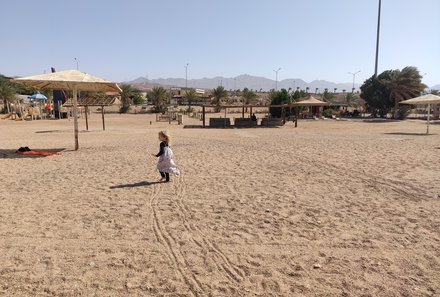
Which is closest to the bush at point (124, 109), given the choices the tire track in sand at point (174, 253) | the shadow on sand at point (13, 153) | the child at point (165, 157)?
the shadow on sand at point (13, 153)

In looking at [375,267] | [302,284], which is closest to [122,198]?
[302,284]

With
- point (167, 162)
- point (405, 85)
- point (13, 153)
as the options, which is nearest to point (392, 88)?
point (405, 85)

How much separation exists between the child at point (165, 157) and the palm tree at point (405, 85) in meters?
34.7

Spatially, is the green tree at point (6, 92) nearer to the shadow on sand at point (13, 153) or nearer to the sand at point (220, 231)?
the shadow on sand at point (13, 153)

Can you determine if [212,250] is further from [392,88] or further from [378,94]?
[378,94]

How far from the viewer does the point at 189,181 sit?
7.98 meters

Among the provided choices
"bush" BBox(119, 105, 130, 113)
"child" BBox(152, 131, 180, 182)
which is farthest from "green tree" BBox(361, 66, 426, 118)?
"child" BBox(152, 131, 180, 182)

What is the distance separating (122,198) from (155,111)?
136 feet

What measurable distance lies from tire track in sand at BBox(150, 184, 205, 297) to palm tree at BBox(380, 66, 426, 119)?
121 feet

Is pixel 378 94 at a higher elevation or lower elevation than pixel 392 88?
lower

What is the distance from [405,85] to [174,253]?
127 ft

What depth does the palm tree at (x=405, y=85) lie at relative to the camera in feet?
119

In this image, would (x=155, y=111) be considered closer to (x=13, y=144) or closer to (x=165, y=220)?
(x=13, y=144)

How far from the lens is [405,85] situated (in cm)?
3653
